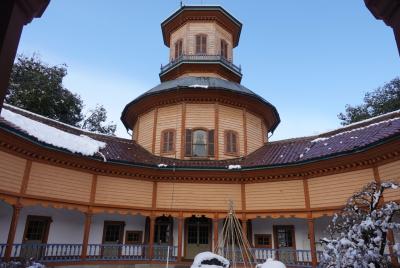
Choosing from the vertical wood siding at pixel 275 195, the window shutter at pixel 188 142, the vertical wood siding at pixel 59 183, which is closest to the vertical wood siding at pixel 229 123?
the window shutter at pixel 188 142

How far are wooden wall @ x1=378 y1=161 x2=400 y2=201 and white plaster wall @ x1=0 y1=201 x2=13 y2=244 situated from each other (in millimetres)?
16883

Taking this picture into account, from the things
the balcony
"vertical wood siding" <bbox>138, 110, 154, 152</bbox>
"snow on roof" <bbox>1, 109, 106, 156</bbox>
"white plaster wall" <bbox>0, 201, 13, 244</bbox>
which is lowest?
"white plaster wall" <bbox>0, 201, 13, 244</bbox>

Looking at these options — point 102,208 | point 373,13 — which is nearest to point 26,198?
point 102,208

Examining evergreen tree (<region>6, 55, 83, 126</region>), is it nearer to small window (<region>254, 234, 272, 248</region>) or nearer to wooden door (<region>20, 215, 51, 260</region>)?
wooden door (<region>20, 215, 51, 260</region>)

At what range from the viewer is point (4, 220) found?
49.0 feet

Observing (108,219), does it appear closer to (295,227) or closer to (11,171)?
(11,171)

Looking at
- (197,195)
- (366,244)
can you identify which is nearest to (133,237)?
(197,195)

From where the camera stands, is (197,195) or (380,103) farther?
(380,103)

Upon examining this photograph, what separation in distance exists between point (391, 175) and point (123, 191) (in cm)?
1279

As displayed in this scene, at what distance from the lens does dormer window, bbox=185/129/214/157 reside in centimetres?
2078

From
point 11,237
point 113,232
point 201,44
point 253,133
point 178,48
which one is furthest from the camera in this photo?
point 178,48

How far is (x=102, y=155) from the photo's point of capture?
55.4 ft

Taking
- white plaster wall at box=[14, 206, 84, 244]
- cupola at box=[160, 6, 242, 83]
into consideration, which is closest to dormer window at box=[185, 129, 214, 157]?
cupola at box=[160, 6, 242, 83]

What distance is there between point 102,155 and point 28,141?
4.03 m
